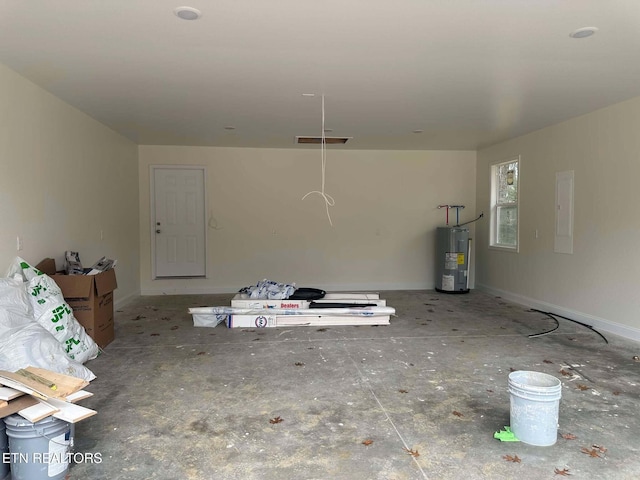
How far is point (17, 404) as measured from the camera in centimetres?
201

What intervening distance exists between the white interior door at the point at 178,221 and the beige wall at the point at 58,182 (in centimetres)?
67

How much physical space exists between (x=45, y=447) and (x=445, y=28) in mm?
3228

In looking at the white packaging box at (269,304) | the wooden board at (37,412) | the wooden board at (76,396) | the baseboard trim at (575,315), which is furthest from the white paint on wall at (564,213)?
the wooden board at (37,412)

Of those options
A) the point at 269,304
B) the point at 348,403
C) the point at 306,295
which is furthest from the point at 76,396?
the point at 306,295

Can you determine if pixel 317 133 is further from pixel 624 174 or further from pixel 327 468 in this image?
pixel 327 468

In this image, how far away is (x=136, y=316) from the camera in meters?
5.53

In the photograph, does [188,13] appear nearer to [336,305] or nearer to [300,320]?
[300,320]

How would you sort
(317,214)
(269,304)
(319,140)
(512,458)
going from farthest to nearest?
(317,214) → (319,140) → (269,304) → (512,458)

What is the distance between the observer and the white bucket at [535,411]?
7.53 feet

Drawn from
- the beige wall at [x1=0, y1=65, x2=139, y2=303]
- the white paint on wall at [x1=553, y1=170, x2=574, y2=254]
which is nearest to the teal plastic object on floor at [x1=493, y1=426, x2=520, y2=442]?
the white paint on wall at [x1=553, y1=170, x2=574, y2=254]

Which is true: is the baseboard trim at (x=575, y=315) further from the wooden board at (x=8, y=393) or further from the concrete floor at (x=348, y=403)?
the wooden board at (x=8, y=393)

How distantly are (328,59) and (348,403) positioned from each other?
2540 millimetres

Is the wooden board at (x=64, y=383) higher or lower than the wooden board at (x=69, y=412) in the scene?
higher

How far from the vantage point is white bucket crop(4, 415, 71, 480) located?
196 centimetres
